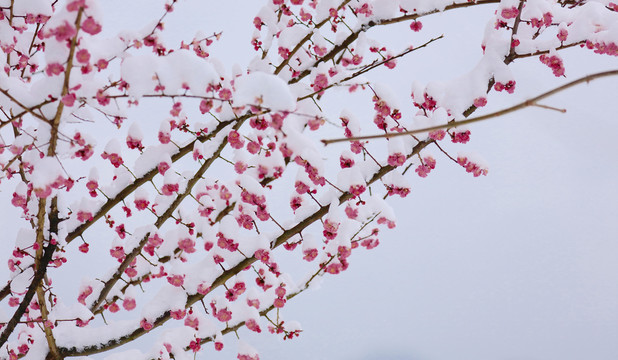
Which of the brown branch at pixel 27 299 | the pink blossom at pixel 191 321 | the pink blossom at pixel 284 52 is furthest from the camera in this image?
the pink blossom at pixel 284 52

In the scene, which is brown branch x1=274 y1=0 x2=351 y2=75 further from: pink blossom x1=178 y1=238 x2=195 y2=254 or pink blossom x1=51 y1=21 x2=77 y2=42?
pink blossom x1=51 y1=21 x2=77 y2=42

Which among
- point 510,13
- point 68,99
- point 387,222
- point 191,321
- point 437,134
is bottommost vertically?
point 191,321

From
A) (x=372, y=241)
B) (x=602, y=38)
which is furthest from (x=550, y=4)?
(x=372, y=241)

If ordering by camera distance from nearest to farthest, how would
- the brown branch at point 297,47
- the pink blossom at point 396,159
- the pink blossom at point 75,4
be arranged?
1. the pink blossom at point 75,4
2. the pink blossom at point 396,159
3. the brown branch at point 297,47

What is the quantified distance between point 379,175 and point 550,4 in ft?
6.32

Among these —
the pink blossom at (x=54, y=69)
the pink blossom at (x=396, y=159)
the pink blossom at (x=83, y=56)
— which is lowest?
the pink blossom at (x=54, y=69)

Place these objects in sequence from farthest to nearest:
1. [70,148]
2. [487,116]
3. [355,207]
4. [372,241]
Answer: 1. [372,241]
2. [355,207]
3. [70,148]
4. [487,116]

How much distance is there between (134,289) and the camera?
15.0 feet

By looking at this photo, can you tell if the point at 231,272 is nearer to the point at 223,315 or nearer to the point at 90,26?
the point at 223,315

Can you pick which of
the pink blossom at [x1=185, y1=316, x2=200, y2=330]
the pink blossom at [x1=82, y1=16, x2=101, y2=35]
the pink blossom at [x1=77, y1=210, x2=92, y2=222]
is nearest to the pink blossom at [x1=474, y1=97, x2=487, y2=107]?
the pink blossom at [x1=82, y1=16, x2=101, y2=35]

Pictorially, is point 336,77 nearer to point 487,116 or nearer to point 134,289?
point 134,289

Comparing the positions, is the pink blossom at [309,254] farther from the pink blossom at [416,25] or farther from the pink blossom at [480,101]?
the pink blossom at [416,25]

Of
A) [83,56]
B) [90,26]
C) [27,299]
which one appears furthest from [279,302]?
[90,26]

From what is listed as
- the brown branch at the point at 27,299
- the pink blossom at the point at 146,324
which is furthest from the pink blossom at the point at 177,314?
the brown branch at the point at 27,299
